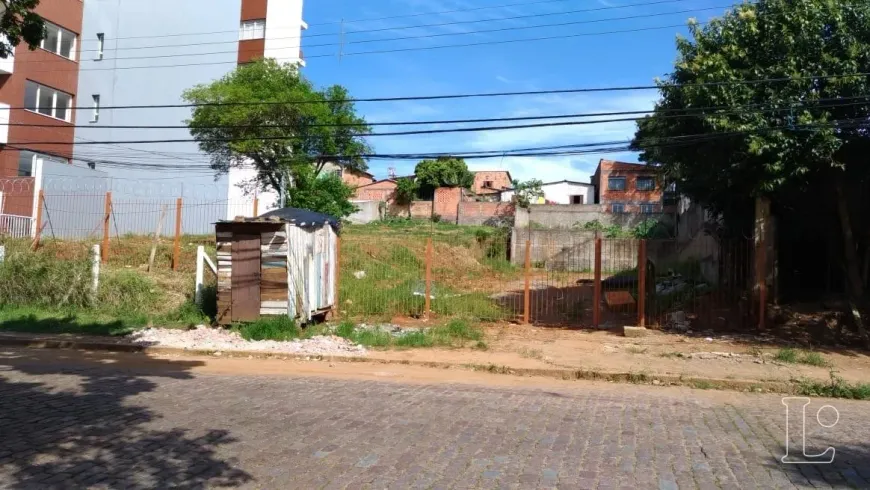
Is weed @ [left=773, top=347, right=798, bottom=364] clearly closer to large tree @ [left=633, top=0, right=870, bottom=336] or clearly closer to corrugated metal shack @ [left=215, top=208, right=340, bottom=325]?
large tree @ [left=633, top=0, right=870, bottom=336]

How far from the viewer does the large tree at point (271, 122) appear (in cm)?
2616

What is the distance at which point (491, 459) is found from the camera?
17.8 ft

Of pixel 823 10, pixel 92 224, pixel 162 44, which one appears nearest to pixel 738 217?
pixel 823 10

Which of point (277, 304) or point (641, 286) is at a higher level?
point (641, 286)

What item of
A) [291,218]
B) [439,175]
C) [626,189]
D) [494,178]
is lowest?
[291,218]

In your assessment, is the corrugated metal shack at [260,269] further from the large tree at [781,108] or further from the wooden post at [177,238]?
the large tree at [781,108]

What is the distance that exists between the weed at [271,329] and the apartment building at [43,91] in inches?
770

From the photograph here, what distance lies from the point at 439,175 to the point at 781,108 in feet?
144

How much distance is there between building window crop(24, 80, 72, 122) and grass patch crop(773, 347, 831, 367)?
29776 mm

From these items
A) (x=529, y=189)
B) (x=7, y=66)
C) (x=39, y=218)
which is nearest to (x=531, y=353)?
(x=39, y=218)

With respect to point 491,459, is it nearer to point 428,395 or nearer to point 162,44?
point 428,395

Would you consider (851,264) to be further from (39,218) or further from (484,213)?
(484,213)

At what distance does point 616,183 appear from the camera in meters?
56.3

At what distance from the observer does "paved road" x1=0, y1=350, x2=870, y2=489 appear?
4926mm
